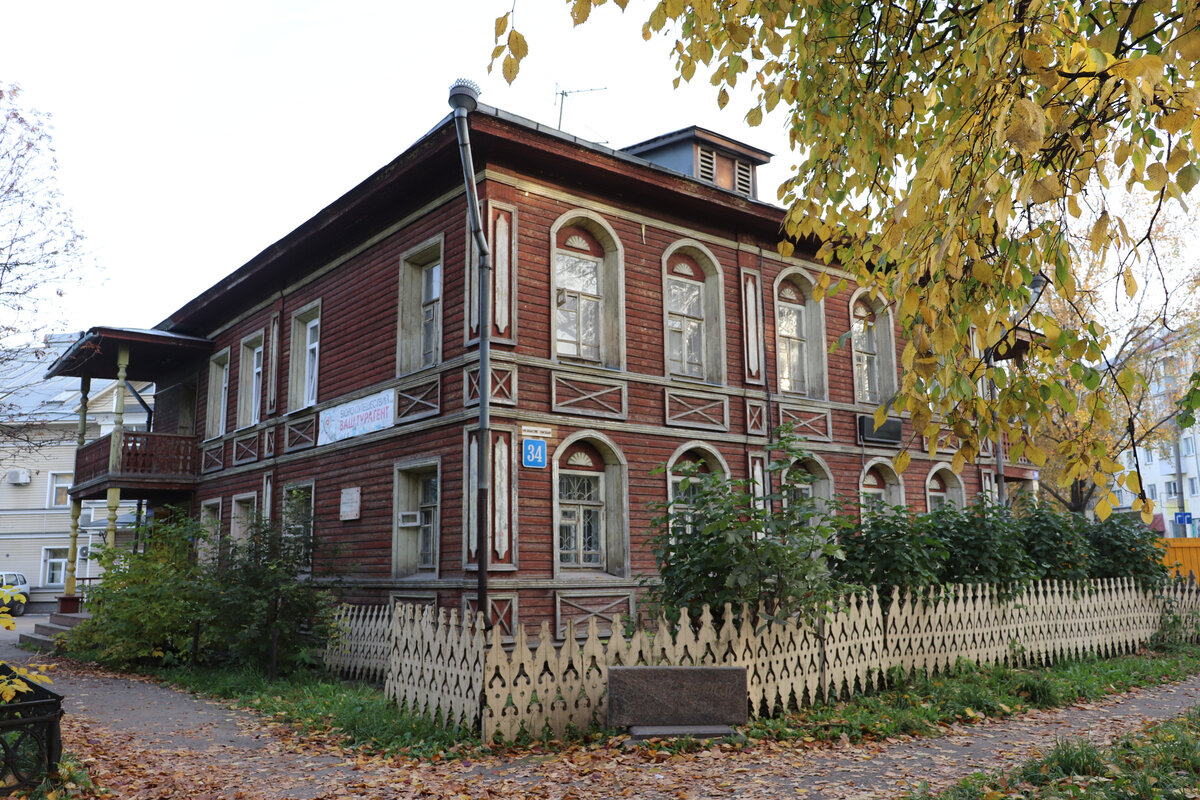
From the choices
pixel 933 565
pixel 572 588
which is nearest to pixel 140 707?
pixel 572 588

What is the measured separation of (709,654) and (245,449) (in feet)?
46.5

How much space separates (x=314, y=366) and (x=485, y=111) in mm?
7509

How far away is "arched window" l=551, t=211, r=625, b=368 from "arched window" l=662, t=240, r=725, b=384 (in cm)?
118

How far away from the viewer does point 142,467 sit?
21.4m

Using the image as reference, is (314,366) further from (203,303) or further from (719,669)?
(719,669)

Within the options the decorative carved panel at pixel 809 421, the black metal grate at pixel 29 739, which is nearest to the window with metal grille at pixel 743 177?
the decorative carved panel at pixel 809 421

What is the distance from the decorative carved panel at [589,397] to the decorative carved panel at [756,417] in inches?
105

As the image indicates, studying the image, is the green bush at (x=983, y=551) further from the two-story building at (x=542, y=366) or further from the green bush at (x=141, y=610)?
the green bush at (x=141, y=610)

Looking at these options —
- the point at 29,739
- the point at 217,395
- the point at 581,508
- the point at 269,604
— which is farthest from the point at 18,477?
the point at 29,739

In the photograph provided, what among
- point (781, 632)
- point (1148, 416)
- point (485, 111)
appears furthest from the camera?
Answer: point (1148, 416)

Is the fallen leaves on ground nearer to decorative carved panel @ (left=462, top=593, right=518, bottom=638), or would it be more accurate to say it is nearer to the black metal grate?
the black metal grate

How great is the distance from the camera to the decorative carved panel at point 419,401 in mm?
13773

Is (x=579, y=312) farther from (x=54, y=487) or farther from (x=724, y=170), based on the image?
(x=54, y=487)

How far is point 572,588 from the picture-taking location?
42.7ft
